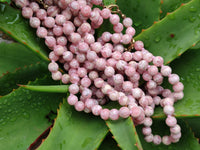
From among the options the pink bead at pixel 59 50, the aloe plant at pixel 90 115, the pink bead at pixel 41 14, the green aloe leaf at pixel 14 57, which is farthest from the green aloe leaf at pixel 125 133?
the green aloe leaf at pixel 14 57

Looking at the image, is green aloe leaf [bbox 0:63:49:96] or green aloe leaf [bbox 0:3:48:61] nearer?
green aloe leaf [bbox 0:3:48:61]

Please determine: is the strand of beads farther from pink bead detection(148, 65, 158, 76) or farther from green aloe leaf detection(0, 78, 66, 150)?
green aloe leaf detection(0, 78, 66, 150)

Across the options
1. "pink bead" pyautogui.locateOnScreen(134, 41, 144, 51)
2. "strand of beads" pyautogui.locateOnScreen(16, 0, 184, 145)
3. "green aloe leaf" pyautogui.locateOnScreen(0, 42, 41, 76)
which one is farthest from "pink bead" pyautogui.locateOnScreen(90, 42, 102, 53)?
"green aloe leaf" pyautogui.locateOnScreen(0, 42, 41, 76)

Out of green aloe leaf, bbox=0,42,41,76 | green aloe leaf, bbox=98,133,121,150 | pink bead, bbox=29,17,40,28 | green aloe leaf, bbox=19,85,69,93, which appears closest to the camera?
green aloe leaf, bbox=19,85,69,93

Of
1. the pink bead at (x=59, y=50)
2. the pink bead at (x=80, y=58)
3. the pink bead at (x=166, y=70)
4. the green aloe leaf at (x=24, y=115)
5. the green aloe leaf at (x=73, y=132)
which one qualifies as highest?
the pink bead at (x=166, y=70)

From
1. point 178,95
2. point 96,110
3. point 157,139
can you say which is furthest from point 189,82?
point 96,110

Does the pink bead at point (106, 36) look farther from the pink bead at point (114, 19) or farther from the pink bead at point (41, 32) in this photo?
the pink bead at point (41, 32)

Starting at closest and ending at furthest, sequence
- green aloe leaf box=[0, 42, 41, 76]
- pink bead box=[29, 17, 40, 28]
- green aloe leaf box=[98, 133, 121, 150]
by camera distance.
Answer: pink bead box=[29, 17, 40, 28]
green aloe leaf box=[98, 133, 121, 150]
green aloe leaf box=[0, 42, 41, 76]
